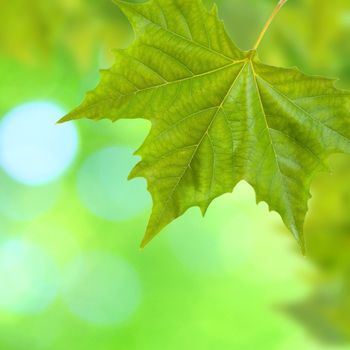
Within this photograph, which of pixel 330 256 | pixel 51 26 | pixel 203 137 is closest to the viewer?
pixel 203 137

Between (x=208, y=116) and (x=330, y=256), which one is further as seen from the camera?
(x=330, y=256)

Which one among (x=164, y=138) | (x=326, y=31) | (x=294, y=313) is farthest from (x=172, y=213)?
(x=294, y=313)

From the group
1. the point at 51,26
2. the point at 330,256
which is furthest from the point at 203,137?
the point at 330,256

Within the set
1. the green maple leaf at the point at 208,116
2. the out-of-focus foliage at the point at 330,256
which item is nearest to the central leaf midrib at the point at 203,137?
the green maple leaf at the point at 208,116

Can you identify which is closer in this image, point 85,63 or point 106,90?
point 106,90

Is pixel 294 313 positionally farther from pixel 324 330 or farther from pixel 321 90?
pixel 321 90

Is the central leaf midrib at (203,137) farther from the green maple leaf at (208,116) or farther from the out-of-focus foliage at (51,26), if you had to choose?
the out-of-focus foliage at (51,26)

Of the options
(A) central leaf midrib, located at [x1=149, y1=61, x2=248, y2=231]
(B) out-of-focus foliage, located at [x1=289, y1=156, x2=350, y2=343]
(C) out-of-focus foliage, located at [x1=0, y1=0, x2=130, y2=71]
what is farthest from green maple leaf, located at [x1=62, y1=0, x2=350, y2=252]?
(B) out-of-focus foliage, located at [x1=289, y1=156, x2=350, y2=343]

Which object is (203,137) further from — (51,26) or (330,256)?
(330,256)

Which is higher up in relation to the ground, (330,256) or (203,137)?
(330,256)
